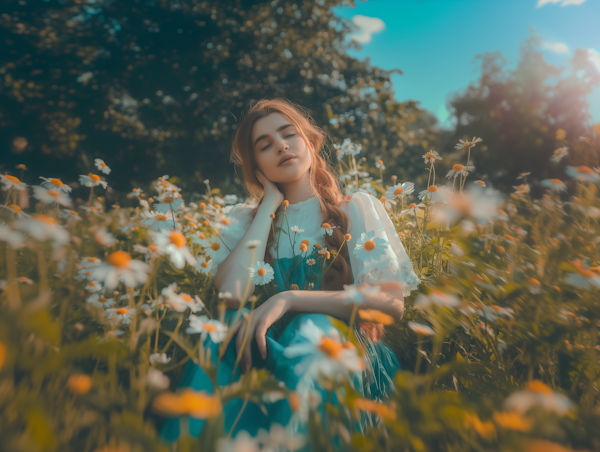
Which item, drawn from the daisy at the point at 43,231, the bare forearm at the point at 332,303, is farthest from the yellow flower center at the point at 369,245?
the daisy at the point at 43,231

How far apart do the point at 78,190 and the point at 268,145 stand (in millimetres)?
6077

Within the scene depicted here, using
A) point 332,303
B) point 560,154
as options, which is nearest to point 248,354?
point 332,303

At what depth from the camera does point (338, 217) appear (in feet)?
5.29

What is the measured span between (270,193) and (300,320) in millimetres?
815

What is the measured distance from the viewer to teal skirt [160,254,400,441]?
2.59ft

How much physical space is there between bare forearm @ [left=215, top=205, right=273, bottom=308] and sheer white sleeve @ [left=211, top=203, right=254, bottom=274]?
5.1 inches

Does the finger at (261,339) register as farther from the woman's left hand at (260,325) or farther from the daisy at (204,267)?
the daisy at (204,267)

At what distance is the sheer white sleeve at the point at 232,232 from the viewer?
5.54 ft

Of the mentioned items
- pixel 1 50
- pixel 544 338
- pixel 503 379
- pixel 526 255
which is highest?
pixel 1 50

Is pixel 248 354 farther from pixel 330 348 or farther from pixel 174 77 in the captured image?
pixel 174 77

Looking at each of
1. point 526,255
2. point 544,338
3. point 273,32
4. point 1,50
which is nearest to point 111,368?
point 544,338

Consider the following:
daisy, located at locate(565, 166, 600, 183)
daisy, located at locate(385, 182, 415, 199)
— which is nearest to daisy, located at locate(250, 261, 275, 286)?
daisy, located at locate(385, 182, 415, 199)

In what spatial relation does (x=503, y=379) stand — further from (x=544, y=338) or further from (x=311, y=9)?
(x=311, y=9)

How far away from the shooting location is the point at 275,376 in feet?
2.89
